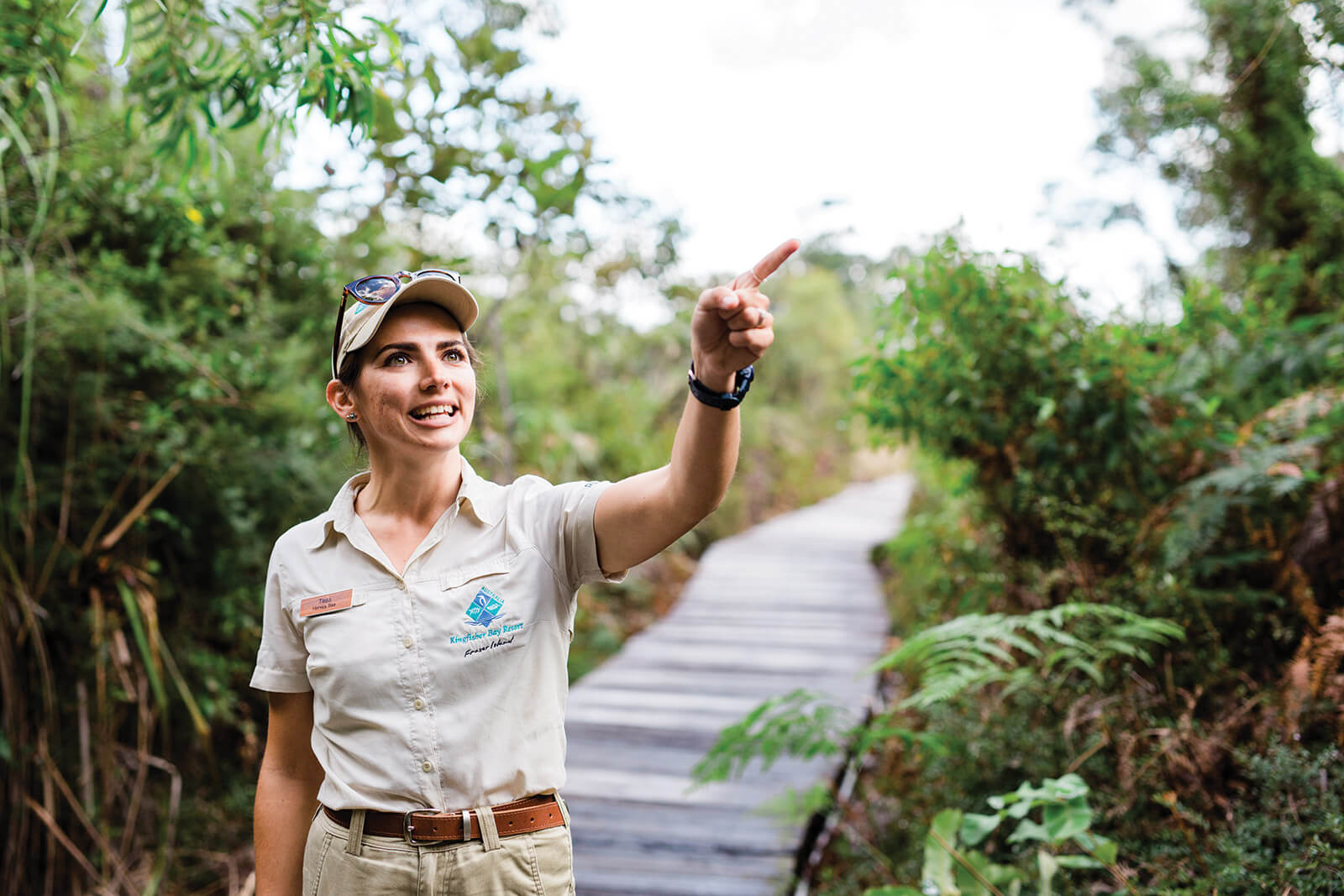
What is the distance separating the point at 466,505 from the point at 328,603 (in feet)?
0.89

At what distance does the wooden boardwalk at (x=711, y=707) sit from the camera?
356cm

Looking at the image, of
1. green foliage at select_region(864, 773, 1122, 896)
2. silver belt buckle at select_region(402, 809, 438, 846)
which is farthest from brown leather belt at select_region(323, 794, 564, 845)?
green foliage at select_region(864, 773, 1122, 896)

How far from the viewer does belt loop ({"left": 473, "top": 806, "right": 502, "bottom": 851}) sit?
4.50ft

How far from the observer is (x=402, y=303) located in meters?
1.51

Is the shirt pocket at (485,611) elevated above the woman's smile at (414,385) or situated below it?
below

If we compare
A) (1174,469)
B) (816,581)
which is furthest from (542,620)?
(816,581)

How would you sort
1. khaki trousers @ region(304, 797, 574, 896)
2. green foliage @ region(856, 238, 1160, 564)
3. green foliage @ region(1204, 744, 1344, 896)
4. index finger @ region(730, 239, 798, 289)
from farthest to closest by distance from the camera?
green foliage @ region(856, 238, 1160, 564)
green foliage @ region(1204, 744, 1344, 896)
khaki trousers @ region(304, 797, 574, 896)
index finger @ region(730, 239, 798, 289)

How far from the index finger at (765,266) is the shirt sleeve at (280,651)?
94 cm

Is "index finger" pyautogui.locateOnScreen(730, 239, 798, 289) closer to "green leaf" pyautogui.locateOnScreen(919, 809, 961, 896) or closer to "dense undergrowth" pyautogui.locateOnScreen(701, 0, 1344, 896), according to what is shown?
"dense undergrowth" pyautogui.locateOnScreen(701, 0, 1344, 896)

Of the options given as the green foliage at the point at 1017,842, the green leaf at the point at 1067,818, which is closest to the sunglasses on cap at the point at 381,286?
the green foliage at the point at 1017,842

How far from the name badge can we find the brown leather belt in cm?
32

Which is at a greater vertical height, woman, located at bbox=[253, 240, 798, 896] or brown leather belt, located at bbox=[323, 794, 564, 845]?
woman, located at bbox=[253, 240, 798, 896]

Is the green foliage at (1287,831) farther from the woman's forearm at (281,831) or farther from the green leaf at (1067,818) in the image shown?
the woman's forearm at (281,831)

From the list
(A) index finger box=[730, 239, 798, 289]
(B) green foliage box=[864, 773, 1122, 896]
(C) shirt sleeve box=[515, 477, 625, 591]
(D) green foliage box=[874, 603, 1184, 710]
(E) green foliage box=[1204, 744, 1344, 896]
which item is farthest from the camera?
(D) green foliage box=[874, 603, 1184, 710]
